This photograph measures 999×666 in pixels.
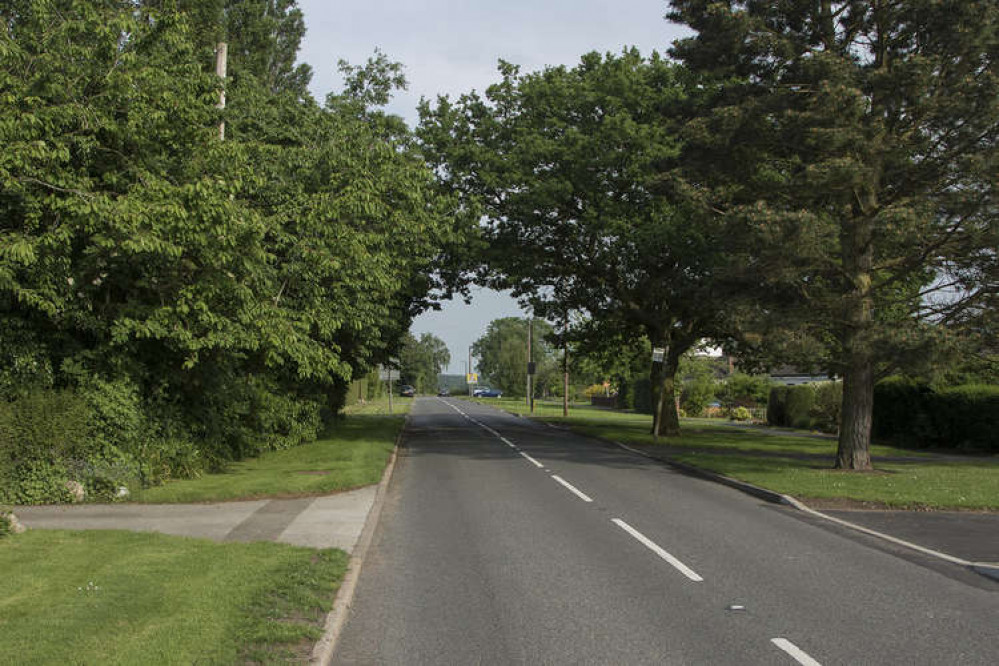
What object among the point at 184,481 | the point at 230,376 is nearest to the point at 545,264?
the point at 230,376

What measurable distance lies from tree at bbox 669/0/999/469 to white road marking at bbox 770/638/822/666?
1149 cm

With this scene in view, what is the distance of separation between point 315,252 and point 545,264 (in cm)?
1436

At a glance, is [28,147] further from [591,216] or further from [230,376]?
[591,216]

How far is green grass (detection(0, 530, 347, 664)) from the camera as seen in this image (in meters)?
5.39

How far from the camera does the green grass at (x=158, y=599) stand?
5.39 meters

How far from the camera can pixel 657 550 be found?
30.7 feet

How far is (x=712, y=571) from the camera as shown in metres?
8.31

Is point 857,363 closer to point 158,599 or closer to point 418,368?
point 158,599

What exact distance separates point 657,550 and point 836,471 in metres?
10.1

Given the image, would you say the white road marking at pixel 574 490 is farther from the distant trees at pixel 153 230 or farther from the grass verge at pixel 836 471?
the distant trees at pixel 153 230

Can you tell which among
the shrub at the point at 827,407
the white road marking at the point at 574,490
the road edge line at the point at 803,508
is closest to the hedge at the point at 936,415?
the shrub at the point at 827,407

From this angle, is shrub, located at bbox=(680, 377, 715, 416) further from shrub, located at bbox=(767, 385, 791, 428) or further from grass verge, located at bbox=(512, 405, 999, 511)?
grass verge, located at bbox=(512, 405, 999, 511)

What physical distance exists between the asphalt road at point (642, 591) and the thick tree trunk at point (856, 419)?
5945 millimetres

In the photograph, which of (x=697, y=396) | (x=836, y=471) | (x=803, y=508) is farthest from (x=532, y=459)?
(x=697, y=396)
